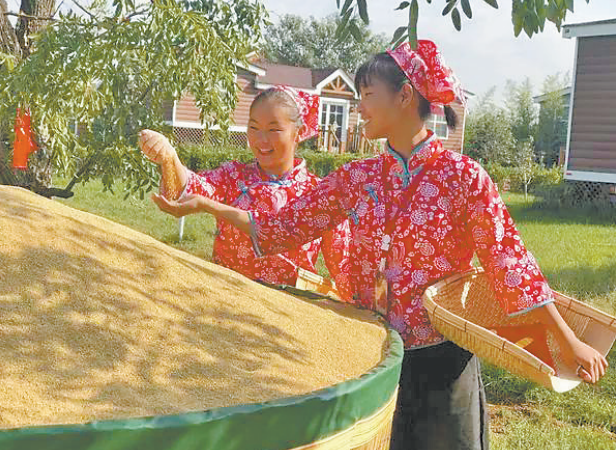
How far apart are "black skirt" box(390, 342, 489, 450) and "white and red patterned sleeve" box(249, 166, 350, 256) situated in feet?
1.30

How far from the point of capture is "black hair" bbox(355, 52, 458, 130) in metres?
1.94

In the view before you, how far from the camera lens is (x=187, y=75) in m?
4.35

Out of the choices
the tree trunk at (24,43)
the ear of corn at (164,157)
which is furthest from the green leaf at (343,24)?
the tree trunk at (24,43)

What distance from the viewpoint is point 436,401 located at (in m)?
1.93

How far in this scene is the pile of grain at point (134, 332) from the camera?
117 centimetres

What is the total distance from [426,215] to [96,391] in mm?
950

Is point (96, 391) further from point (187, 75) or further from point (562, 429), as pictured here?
point (187, 75)

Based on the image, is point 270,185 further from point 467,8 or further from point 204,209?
point 467,8

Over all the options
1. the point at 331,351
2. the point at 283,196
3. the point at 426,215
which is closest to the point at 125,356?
the point at 331,351

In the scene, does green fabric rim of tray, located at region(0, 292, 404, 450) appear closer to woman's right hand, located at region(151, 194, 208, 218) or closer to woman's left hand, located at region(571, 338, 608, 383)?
woman's left hand, located at region(571, 338, 608, 383)

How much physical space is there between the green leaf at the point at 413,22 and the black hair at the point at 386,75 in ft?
1.07

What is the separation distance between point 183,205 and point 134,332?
0.72 metres

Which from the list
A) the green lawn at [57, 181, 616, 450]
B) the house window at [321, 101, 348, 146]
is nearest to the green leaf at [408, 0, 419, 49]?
the green lawn at [57, 181, 616, 450]

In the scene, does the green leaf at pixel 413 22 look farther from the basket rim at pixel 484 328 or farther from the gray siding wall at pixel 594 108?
the gray siding wall at pixel 594 108
